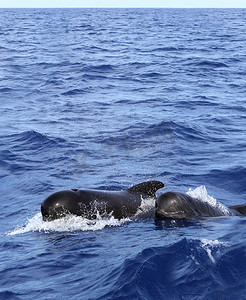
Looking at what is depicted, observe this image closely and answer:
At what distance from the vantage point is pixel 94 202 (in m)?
10.7

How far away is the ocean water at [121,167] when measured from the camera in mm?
7941

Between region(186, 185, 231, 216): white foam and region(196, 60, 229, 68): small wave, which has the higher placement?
region(186, 185, 231, 216): white foam

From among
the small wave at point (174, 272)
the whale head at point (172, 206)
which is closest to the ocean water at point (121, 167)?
the small wave at point (174, 272)

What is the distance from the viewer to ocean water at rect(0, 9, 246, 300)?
7941mm

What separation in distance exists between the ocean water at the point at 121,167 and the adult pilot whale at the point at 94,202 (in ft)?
0.59

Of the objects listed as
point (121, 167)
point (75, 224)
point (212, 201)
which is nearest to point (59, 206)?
point (75, 224)

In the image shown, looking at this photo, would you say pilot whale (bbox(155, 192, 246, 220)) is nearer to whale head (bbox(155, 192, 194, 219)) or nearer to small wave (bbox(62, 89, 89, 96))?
whale head (bbox(155, 192, 194, 219))

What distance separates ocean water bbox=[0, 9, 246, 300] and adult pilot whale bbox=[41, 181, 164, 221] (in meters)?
0.18

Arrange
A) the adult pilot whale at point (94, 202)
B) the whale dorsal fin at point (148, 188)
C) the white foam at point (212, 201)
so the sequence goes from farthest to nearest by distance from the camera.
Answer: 1. the white foam at point (212, 201)
2. the whale dorsal fin at point (148, 188)
3. the adult pilot whale at point (94, 202)

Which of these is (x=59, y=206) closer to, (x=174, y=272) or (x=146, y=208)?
(x=146, y=208)

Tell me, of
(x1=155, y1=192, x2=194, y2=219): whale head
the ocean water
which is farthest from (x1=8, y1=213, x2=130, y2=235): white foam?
(x1=155, y1=192, x2=194, y2=219): whale head

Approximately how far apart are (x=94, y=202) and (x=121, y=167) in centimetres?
507

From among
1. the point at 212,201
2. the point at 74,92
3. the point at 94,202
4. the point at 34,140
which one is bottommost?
the point at 74,92

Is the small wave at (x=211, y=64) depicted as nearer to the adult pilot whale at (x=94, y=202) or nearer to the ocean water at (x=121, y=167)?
the ocean water at (x=121, y=167)
